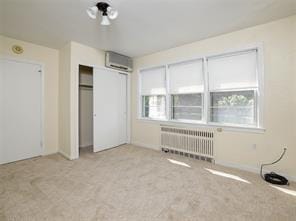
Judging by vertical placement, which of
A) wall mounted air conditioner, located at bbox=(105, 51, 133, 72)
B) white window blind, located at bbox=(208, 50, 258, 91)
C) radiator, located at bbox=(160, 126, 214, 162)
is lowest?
radiator, located at bbox=(160, 126, 214, 162)

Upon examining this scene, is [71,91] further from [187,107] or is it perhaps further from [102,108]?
[187,107]

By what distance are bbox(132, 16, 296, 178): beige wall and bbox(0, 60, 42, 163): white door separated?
3.88m

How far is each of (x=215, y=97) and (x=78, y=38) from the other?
3042 mm

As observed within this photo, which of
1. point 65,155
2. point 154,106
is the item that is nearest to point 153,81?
point 154,106

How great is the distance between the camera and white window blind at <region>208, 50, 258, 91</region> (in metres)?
2.69

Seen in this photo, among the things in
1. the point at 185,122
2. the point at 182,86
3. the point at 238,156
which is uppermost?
the point at 182,86

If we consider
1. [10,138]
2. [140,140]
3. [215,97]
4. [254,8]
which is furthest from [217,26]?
[10,138]

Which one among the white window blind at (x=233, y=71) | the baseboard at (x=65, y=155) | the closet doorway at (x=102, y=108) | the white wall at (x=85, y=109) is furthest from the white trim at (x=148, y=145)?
the white window blind at (x=233, y=71)

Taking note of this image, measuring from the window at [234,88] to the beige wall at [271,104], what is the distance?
0.19 meters

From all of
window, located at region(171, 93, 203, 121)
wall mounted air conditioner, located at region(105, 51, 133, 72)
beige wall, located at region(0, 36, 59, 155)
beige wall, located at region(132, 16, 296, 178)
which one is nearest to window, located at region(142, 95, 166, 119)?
window, located at region(171, 93, 203, 121)

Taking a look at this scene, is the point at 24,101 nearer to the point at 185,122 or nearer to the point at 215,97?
the point at 185,122

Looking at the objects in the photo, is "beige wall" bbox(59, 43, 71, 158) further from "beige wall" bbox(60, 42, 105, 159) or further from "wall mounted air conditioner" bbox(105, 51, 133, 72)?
"wall mounted air conditioner" bbox(105, 51, 133, 72)

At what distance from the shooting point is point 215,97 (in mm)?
3148

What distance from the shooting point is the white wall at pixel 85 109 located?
4242mm
